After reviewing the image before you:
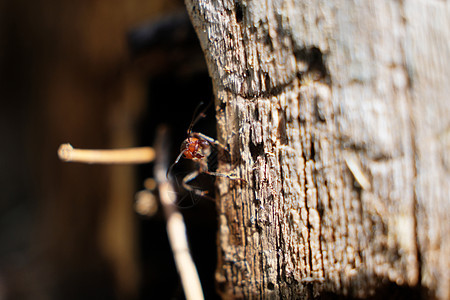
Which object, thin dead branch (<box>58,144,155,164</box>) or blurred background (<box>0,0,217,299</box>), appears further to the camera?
blurred background (<box>0,0,217,299</box>)

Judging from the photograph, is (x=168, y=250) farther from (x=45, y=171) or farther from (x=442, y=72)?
(x=442, y=72)

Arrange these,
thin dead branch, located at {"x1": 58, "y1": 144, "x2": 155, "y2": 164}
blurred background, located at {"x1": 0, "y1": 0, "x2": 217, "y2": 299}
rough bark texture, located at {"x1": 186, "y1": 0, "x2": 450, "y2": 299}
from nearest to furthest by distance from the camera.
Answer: rough bark texture, located at {"x1": 186, "y1": 0, "x2": 450, "y2": 299} → thin dead branch, located at {"x1": 58, "y1": 144, "x2": 155, "y2": 164} → blurred background, located at {"x1": 0, "y1": 0, "x2": 217, "y2": 299}

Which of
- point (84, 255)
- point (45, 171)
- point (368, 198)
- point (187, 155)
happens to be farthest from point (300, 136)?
point (45, 171)

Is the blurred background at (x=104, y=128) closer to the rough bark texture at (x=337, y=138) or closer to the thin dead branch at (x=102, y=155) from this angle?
the thin dead branch at (x=102, y=155)

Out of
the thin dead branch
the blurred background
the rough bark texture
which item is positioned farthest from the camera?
the blurred background

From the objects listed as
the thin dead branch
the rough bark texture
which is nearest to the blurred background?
the thin dead branch

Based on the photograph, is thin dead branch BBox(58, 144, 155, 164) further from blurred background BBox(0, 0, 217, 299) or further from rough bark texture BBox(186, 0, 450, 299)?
rough bark texture BBox(186, 0, 450, 299)

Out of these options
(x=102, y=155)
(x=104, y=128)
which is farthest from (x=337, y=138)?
(x=104, y=128)
